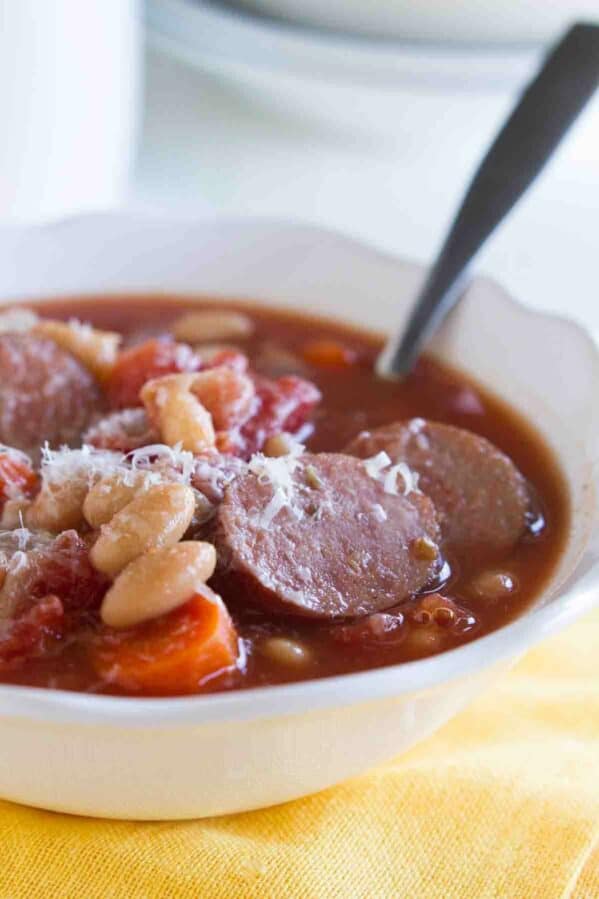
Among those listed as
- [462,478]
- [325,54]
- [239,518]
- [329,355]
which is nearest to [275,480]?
[239,518]

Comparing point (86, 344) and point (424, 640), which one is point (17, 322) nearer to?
point (86, 344)

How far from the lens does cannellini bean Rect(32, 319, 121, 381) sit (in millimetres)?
2637

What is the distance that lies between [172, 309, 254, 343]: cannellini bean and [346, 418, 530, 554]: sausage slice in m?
0.63

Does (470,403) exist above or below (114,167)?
above

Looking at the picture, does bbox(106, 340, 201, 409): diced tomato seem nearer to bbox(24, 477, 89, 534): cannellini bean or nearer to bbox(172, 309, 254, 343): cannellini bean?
bbox(172, 309, 254, 343): cannellini bean

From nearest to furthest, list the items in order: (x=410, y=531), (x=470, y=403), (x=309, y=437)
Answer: (x=410, y=531) → (x=309, y=437) → (x=470, y=403)

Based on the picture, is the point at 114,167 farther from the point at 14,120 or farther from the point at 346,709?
the point at 346,709

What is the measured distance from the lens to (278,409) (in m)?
2.44

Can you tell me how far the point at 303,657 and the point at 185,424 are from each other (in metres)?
0.52

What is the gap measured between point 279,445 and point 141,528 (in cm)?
50

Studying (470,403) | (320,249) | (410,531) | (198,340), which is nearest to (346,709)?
(410,531)

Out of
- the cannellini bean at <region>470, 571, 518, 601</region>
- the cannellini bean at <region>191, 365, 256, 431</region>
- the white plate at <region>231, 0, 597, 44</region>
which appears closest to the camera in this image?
the cannellini bean at <region>470, 571, 518, 601</region>

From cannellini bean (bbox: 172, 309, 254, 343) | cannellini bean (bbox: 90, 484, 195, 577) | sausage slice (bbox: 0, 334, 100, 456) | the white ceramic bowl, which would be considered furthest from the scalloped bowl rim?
cannellini bean (bbox: 172, 309, 254, 343)

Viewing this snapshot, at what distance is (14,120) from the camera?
336 centimetres
